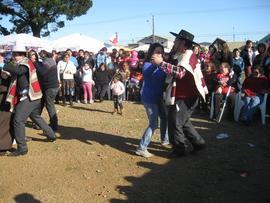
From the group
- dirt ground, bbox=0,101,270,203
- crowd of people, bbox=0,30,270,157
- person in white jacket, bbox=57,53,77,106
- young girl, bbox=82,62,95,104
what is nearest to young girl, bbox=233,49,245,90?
crowd of people, bbox=0,30,270,157

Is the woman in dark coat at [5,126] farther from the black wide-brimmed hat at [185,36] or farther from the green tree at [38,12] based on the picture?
the green tree at [38,12]

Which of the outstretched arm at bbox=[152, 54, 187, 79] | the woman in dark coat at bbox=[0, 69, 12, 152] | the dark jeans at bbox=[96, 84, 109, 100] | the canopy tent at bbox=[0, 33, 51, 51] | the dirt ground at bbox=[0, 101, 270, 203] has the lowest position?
the dirt ground at bbox=[0, 101, 270, 203]

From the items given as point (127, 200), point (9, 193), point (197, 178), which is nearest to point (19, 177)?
point (9, 193)

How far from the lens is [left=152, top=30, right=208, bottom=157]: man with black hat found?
6602mm

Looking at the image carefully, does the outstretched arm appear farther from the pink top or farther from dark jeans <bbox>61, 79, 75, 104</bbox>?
dark jeans <bbox>61, 79, 75, 104</bbox>

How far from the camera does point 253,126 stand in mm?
9773

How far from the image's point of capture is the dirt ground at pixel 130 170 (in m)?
5.45

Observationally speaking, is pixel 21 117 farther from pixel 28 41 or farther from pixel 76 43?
pixel 76 43

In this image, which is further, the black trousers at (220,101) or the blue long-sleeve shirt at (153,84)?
the black trousers at (220,101)

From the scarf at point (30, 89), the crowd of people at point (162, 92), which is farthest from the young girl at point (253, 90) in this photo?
the scarf at point (30, 89)

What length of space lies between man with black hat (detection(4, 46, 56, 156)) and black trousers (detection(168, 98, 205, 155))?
2.42 meters

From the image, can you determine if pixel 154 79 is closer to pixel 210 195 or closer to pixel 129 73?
pixel 210 195

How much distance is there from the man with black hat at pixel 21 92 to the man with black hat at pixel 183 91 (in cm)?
225

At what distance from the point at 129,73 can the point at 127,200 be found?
10.0 meters
